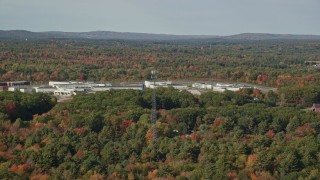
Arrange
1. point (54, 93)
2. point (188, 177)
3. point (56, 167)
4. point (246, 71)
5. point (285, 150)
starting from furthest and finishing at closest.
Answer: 1. point (246, 71)
2. point (54, 93)
3. point (285, 150)
4. point (56, 167)
5. point (188, 177)

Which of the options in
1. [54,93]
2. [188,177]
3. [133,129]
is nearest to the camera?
[188,177]

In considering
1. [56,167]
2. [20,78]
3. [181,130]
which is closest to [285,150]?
[181,130]

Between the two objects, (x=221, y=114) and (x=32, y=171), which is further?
(x=221, y=114)

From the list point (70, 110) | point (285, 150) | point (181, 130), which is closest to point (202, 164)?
point (285, 150)

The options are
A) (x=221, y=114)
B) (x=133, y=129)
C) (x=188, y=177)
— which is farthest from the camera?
(x=221, y=114)

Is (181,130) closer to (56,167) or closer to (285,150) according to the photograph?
(285,150)

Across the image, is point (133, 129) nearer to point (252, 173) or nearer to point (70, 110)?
point (70, 110)
